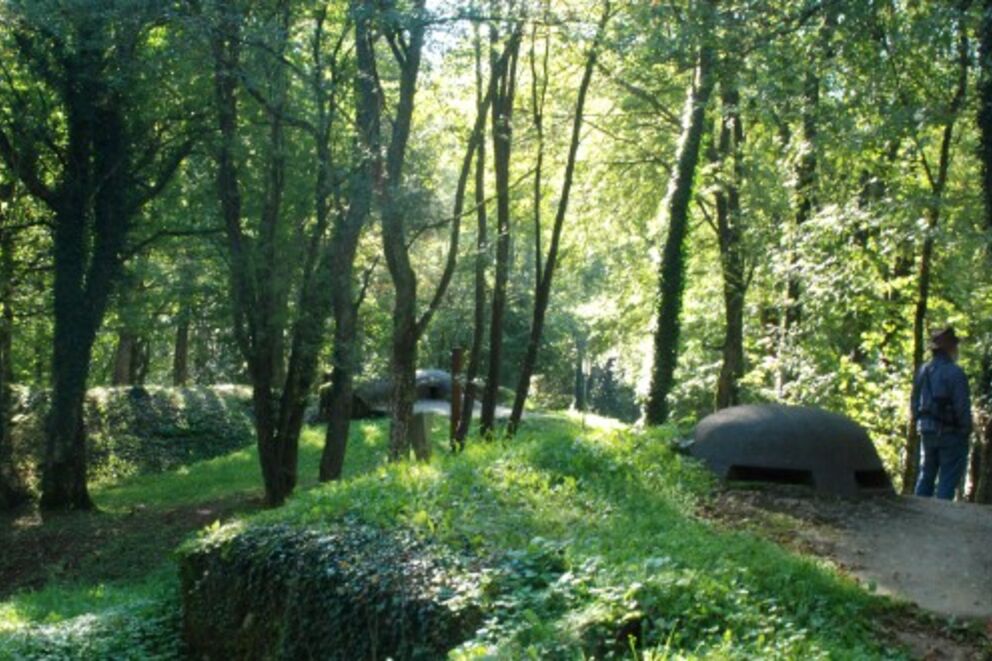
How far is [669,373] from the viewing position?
1852cm

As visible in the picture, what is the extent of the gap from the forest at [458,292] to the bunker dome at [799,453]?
1.49ft

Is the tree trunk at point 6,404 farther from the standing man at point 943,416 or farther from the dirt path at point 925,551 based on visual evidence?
the dirt path at point 925,551

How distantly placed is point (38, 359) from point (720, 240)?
24.9 meters

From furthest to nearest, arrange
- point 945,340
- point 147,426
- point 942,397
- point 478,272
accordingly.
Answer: point 147,426, point 478,272, point 945,340, point 942,397

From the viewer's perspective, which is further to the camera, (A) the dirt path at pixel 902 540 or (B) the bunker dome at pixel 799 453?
(B) the bunker dome at pixel 799 453

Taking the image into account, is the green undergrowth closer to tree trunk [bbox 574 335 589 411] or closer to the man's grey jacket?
the man's grey jacket

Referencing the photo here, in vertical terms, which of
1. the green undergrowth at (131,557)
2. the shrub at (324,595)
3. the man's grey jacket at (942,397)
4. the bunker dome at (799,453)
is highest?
the man's grey jacket at (942,397)

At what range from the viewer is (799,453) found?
34.7 ft

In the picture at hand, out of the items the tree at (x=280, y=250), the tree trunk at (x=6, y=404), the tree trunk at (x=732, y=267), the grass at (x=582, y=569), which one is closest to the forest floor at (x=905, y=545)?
the grass at (x=582, y=569)

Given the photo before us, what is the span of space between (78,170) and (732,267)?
508 inches

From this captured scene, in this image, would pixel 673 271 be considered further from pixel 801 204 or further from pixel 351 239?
pixel 351 239

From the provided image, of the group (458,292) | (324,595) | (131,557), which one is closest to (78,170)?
(131,557)

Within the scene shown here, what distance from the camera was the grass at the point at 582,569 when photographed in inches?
221

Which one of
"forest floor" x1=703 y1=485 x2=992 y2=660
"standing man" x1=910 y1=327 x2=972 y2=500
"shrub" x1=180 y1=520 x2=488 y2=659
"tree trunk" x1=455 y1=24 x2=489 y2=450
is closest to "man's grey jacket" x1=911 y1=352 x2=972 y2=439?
"standing man" x1=910 y1=327 x2=972 y2=500
